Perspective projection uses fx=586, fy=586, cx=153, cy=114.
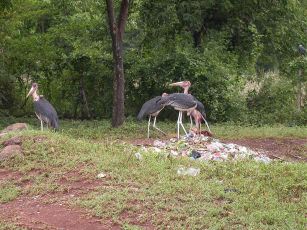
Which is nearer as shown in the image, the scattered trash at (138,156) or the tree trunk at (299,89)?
the scattered trash at (138,156)

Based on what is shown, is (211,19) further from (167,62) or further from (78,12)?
(78,12)

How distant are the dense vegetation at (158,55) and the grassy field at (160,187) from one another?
26.1 ft

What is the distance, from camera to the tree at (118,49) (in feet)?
44.9

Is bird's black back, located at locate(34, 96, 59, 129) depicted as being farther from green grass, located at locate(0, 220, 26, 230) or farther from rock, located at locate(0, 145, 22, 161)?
green grass, located at locate(0, 220, 26, 230)

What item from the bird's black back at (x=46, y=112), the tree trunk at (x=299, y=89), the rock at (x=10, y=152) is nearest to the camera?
the rock at (x=10, y=152)

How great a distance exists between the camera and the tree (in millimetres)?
13697

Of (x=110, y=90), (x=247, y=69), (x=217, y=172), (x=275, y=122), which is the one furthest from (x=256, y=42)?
(x=217, y=172)

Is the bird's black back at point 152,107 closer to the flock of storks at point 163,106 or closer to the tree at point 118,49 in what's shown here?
the flock of storks at point 163,106

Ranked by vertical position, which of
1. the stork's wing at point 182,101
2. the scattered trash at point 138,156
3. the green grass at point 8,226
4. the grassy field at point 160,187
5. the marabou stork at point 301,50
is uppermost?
the marabou stork at point 301,50

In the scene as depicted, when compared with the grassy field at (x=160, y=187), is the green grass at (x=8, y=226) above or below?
below

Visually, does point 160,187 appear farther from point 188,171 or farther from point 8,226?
point 8,226

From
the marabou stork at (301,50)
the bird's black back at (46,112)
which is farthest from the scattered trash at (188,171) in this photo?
the marabou stork at (301,50)

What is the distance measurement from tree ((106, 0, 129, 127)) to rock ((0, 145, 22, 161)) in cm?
556

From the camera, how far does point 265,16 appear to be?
18188mm
